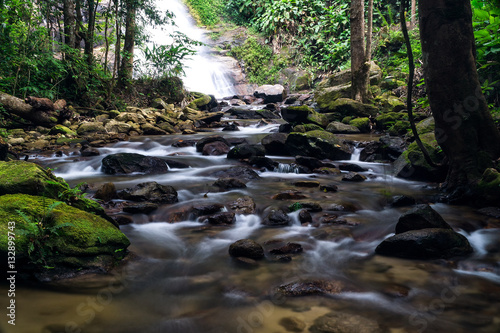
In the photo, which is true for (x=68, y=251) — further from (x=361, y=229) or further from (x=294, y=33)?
(x=294, y=33)

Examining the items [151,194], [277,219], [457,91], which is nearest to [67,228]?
[151,194]

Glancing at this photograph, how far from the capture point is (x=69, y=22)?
465 inches

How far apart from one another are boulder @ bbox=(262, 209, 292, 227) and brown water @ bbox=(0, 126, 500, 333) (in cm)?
12

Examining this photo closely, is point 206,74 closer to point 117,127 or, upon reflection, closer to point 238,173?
point 117,127

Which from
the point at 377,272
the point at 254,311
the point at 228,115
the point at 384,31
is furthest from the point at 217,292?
the point at 384,31

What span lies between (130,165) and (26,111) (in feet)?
16.6

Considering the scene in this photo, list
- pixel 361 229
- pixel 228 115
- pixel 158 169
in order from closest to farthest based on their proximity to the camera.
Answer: pixel 361 229, pixel 158 169, pixel 228 115

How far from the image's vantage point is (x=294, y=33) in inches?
952

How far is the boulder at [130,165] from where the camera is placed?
698cm

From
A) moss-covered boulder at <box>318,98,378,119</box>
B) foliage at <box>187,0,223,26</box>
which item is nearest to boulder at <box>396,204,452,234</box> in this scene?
moss-covered boulder at <box>318,98,378,119</box>

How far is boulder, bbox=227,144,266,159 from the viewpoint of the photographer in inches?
322

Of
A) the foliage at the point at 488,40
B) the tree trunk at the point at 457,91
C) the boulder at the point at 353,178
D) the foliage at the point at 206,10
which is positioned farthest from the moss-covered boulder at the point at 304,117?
the foliage at the point at 206,10

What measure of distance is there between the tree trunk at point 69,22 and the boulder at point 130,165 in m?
7.28

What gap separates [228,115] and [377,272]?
45.4ft
